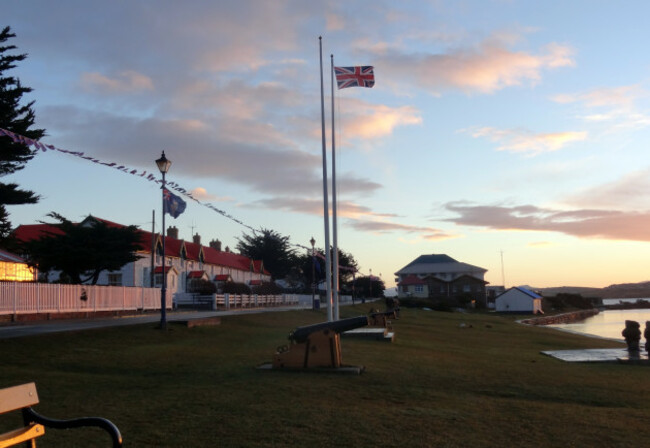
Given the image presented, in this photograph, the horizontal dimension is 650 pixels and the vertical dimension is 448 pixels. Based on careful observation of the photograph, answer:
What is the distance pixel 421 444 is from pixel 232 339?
1439 cm

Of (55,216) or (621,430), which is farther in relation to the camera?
(55,216)

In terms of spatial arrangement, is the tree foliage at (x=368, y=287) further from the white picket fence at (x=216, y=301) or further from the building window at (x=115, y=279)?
the building window at (x=115, y=279)

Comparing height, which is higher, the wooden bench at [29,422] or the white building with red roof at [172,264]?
the white building with red roof at [172,264]

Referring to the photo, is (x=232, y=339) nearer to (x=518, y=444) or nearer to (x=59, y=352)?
(x=59, y=352)

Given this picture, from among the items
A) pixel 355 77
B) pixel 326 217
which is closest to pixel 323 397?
pixel 326 217

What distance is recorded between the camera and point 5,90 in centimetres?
3353

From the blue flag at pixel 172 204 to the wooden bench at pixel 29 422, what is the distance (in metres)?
17.8

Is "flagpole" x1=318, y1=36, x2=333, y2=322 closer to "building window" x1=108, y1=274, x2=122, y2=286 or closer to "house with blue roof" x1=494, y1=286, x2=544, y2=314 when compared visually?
"building window" x1=108, y1=274, x2=122, y2=286

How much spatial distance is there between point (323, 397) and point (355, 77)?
1655 centimetres

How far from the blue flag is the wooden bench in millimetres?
17806

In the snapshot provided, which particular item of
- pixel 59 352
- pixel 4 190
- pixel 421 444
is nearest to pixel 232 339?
pixel 59 352

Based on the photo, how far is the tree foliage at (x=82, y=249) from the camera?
114 ft

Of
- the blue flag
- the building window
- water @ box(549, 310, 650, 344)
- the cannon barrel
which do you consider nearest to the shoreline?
water @ box(549, 310, 650, 344)

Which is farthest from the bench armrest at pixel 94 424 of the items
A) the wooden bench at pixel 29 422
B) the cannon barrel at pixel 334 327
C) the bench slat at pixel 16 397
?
the cannon barrel at pixel 334 327
